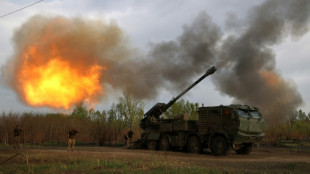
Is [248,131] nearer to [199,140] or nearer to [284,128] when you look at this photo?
[199,140]

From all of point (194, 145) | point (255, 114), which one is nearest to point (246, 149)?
point (255, 114)

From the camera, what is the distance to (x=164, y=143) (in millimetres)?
25047

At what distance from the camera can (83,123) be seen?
36.2 m

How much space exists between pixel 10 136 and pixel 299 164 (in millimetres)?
25750

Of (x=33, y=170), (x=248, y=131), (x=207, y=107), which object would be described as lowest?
(x=33, y=170)

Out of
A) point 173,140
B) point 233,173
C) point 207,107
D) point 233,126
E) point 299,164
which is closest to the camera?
point 233,173

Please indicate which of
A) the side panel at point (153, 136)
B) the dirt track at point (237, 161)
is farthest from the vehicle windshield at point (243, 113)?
→ the side panel at point (153, 136)

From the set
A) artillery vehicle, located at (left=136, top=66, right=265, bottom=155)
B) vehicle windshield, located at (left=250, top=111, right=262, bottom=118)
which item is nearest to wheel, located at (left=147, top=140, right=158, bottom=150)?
artillery vehicle, located at (left=136, top=66, right=265, bottom=155)

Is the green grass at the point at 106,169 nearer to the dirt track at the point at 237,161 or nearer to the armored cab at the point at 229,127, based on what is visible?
the dirt track at the point at 237,161

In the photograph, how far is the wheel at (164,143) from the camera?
24.8 m

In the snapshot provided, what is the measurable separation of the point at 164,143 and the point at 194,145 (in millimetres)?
2941

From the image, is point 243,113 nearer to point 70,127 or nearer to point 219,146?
point 219,146

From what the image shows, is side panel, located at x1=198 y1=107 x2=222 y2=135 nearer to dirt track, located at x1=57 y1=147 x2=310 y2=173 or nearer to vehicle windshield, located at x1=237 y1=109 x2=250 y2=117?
vehicle windshield, located at x1=237 y1=109 x2=250 y2=117

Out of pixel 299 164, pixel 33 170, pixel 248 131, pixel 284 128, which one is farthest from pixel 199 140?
pixel 284 128
